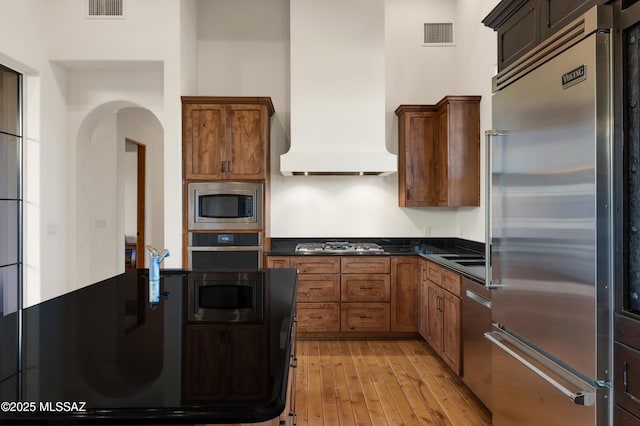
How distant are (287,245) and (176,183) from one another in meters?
1.43

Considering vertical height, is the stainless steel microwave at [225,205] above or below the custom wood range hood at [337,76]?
below

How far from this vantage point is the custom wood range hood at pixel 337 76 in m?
4.18

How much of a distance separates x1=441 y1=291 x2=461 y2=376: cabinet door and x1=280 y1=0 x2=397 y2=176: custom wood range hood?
171 centimetres

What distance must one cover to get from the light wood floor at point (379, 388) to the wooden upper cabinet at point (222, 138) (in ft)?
6.33

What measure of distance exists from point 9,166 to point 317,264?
9.76 feet

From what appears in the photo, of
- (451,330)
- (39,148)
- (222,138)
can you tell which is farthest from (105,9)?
(451,330)

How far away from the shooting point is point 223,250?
4.08 m

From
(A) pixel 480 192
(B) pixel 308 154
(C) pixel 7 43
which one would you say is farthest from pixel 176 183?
(A) pixel 480 192

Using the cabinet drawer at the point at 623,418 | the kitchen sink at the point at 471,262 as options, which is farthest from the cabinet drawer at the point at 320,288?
the cabinet drawer at the point at 623,418

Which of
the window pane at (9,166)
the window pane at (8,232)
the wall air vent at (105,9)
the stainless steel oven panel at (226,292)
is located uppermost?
the wall air vent at (105,9)

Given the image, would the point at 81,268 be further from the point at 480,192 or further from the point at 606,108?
the point at 606,108

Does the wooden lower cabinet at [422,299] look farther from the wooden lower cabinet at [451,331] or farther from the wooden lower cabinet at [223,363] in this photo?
the wooden lower cabinet at [223,363]

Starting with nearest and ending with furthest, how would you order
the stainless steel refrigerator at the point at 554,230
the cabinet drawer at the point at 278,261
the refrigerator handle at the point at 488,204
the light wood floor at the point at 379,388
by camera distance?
the stainless steel refrigerator at the point at 554,230
the refrigerator handle at the point at 488,204
the light wood floor at the point at 379,388
the cabinet drawer at the point at 278,261

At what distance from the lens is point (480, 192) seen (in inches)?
157
